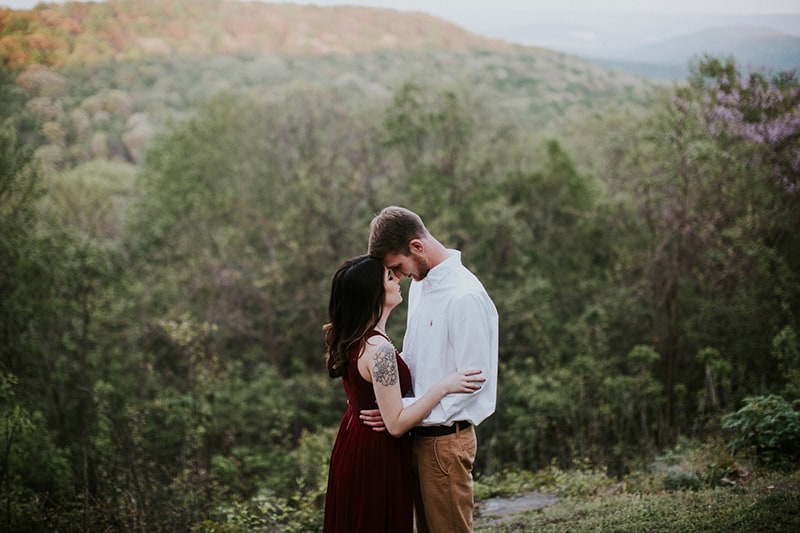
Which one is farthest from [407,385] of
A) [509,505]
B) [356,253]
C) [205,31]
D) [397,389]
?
[205,31]

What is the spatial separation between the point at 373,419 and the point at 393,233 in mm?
1045

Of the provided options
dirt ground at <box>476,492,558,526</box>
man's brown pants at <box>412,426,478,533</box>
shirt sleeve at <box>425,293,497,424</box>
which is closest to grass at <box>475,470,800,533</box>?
dirt ground at <box>476,492,558,526</box>

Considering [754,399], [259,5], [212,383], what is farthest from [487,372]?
[259,5]

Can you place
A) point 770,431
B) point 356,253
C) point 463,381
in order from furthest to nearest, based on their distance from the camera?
point 356,253 → point 770,431 → point 463,381

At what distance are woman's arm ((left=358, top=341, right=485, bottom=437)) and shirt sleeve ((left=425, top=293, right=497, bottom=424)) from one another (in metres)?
0.06

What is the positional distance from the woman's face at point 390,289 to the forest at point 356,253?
301 centimetres

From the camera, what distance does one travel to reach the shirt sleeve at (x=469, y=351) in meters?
3.38

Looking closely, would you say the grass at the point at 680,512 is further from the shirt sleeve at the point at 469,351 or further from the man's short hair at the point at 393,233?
the man's short hair at the point at 393,233

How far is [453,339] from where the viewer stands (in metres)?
3.50

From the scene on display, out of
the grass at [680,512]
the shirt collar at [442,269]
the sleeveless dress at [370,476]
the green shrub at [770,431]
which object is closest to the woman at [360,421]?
the sleeveless dress at [370,476]

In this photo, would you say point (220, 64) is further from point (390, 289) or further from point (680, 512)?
point (680, 512)

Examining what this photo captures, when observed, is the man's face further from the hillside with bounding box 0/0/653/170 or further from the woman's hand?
the hillside with bounding box 0/0/653/170

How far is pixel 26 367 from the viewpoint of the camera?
43.2 ft

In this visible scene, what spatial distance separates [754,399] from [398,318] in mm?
9164
